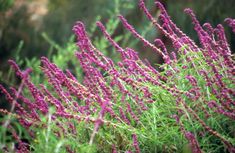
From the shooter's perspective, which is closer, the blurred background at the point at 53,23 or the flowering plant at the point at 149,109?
the flowering plant at the point at 149,109

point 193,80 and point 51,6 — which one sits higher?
point 51,6

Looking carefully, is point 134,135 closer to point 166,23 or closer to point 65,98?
point 65,98

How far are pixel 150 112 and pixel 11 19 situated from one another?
5.69 meters

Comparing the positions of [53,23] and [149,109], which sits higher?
[53,23]

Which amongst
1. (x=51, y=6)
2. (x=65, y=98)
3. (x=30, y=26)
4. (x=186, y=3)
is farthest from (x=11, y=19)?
(x=65, y=98)

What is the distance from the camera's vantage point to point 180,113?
2.30m

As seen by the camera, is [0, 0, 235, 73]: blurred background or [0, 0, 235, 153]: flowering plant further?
[0, 0, 235, 73]: blurred background

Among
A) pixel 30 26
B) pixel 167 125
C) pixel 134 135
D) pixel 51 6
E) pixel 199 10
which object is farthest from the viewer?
pixel 51 6

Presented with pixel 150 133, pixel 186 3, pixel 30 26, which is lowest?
pixel 150 133

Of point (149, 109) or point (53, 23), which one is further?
point (53, 23)

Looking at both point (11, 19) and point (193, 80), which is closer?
point (193, 80)

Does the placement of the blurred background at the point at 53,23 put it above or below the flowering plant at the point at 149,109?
above

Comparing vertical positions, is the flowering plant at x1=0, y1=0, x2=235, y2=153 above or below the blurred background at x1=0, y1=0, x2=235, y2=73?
below

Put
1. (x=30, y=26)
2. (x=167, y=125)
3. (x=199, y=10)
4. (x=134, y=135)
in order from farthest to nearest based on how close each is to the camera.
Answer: (x=30, y=26) → (x=199, y=10) → (x=167, y=125) → (x=134, y=135)
